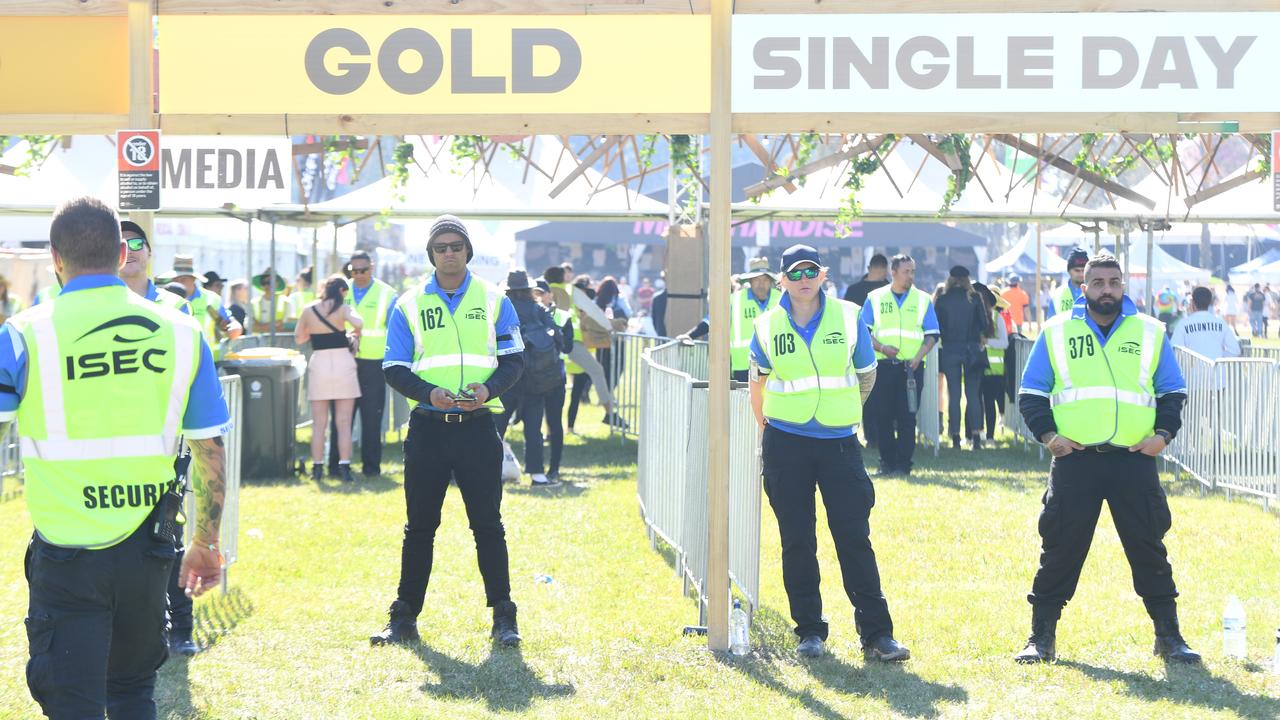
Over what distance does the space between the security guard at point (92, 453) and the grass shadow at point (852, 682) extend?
115 inches

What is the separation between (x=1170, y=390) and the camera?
6.58m

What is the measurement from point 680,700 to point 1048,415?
214cm

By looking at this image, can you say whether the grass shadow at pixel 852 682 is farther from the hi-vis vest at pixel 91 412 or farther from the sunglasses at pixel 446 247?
the hi-vis vest at pixel 91 412

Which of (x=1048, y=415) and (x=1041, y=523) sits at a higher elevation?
(x=1048, y=415)

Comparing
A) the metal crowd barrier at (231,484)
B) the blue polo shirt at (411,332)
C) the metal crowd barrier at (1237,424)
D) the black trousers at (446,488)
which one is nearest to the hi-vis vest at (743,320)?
the metal crowd barrier at (1237,424)

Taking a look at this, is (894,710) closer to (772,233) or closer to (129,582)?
(129,582)

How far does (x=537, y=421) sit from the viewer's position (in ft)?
41.2

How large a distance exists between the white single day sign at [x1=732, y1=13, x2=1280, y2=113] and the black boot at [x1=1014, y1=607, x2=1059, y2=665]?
231cm

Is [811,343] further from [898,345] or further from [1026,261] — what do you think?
[1026,261]

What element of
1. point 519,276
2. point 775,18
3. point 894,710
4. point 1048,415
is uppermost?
point 775,18

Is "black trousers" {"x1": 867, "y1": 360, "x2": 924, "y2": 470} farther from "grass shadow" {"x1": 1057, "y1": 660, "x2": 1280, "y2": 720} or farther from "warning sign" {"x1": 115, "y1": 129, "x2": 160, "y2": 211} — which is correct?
"warning sign" {"x1": 115, "y1": 129, "x2": 160, "y2": 211}

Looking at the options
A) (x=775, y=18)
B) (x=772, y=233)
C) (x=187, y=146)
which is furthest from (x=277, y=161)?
(x=772, y=233)

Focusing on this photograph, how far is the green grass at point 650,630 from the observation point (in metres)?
6.13

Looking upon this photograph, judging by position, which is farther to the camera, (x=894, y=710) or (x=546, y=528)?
(x=546, y=528)
